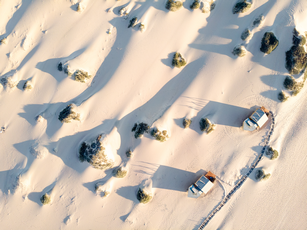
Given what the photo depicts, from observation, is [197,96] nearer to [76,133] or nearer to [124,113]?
[124,113]

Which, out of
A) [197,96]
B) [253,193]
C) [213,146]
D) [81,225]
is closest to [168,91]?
[197,96]

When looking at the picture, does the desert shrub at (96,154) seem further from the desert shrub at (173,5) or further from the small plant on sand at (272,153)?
the small plant on sand at (272,153)

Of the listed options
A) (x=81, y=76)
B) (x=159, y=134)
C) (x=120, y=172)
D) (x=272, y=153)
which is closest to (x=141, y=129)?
(x=159, y=134)

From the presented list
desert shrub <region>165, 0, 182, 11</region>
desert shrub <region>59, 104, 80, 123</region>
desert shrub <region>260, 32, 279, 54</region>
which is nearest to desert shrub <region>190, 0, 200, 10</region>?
desert shrub <region>165, 0, 182, 11</region>

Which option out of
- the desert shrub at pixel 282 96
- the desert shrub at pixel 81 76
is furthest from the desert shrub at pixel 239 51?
the desert shrub at pixel 81 76

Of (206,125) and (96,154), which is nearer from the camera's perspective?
(96,154)

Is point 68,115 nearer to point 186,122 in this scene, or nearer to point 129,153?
point 129,153
